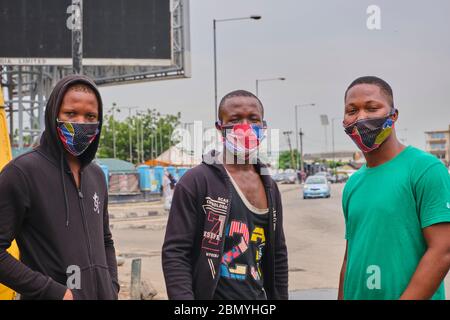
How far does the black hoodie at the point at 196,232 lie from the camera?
2689mm

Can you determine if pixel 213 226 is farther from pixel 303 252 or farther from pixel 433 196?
pixel 303 252

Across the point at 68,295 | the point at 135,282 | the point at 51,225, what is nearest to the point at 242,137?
the point at 51,225

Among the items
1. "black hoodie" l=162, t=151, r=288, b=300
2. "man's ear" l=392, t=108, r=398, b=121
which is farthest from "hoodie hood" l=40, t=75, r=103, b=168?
"man's ear" l=392, t=108, r=398, b=121

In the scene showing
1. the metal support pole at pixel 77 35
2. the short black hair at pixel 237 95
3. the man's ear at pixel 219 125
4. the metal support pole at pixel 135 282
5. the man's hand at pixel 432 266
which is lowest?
the metal support pole at pixel 135 282

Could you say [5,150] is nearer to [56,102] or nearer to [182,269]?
[56,102]

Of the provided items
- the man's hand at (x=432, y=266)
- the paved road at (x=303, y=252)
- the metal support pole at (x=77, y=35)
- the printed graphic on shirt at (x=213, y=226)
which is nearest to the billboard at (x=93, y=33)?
the paved road at (x=303, y=252)

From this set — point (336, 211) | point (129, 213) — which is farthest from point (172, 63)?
point (336, 211)

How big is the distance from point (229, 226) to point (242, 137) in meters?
0.44

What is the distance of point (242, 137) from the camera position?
2.94 meters

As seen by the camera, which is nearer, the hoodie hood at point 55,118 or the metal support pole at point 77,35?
the hoodie hood at point 55,118

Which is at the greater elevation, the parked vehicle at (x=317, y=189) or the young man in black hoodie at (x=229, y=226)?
the young man in black hoodie at (x=229, y=226)

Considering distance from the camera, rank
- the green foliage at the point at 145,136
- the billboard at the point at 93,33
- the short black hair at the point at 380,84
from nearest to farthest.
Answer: the short black hair at the point at 380,84 → the billboard at the point at 93,33 → the green foliage at the point at 145,136

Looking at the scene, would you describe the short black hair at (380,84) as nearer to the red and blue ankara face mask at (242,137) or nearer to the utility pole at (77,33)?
the red and blue ankara face mask at (242,137)

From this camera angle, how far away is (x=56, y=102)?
112 inches
